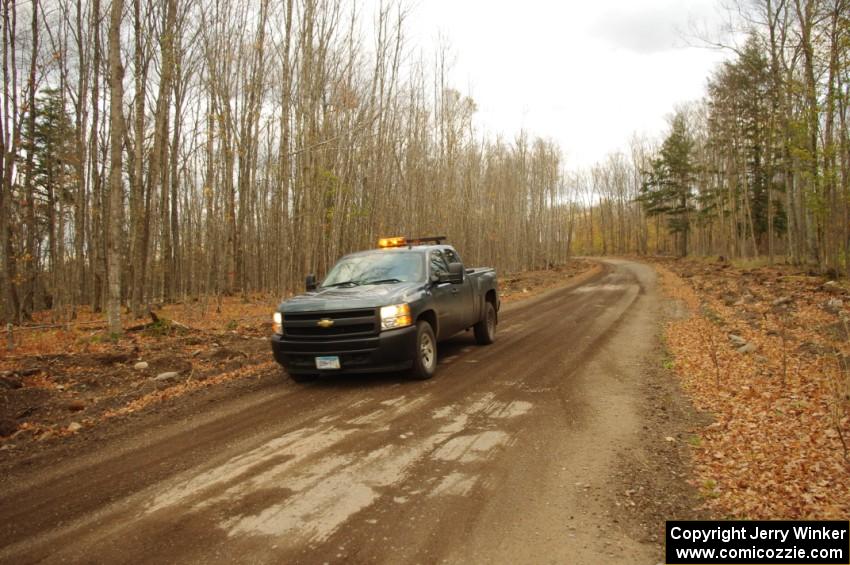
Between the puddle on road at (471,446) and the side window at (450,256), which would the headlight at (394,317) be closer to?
the puddle on road at (471,446)

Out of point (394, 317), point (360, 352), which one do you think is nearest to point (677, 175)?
point (394, 317)

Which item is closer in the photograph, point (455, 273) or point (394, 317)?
point (394, 317)

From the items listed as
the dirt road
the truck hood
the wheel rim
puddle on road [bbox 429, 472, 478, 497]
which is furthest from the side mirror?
puddle on road [bbox 429, 472, 478, 497]

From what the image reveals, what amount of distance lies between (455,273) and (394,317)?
172 cm

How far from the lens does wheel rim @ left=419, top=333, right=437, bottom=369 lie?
22.9 feet

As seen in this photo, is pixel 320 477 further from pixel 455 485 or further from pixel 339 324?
→ pixel 339 324

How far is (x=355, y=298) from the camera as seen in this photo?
266 inches

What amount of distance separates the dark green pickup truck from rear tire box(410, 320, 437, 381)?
1 cm

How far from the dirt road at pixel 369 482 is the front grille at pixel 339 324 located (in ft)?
2.51

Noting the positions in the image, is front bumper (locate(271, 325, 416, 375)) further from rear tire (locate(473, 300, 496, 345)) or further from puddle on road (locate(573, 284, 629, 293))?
puddle on road (locate(573, 284, 629, 293))

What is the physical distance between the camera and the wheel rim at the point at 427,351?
6975mm

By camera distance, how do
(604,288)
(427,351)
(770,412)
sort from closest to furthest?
1. (770,412)
2. (427,351)
3. (604,288)

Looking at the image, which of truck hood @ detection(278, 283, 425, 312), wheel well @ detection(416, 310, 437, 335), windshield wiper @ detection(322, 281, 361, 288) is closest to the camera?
truck hood @ detection(278, 283, 425, 312)

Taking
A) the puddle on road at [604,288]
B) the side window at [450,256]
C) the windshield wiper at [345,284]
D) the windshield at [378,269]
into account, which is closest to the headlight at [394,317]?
the windshield at [378,269]
